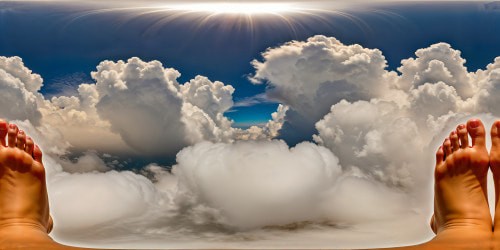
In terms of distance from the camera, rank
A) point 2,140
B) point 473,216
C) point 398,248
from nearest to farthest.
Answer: point 398,248, point 473,216, point 2,140

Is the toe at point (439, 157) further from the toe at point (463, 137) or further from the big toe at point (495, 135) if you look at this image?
the big toe at point (495, 135)

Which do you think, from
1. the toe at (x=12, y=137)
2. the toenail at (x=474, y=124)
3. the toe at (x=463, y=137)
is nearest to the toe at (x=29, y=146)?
the toe at (x=12, y=137)

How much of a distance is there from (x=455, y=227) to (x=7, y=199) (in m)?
6.61

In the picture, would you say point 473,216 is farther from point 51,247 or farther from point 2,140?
point 2,140

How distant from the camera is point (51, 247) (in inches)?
288

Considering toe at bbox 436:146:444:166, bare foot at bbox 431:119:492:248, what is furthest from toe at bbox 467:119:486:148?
toe at bbox 436:146:444:166

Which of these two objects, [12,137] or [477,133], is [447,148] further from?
[12,137]

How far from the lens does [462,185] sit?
27.7 feet

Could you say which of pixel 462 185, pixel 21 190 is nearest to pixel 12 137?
pixel 21 190

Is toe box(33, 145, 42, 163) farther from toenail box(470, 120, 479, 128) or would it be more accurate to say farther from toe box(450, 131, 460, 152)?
toenail box(470, 120, 479, 128)

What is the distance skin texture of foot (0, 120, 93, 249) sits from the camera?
806cm

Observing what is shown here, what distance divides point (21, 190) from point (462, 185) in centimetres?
667

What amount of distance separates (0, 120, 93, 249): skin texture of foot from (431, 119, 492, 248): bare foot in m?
5.76

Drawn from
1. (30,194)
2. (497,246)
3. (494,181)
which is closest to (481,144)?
(494,181)
